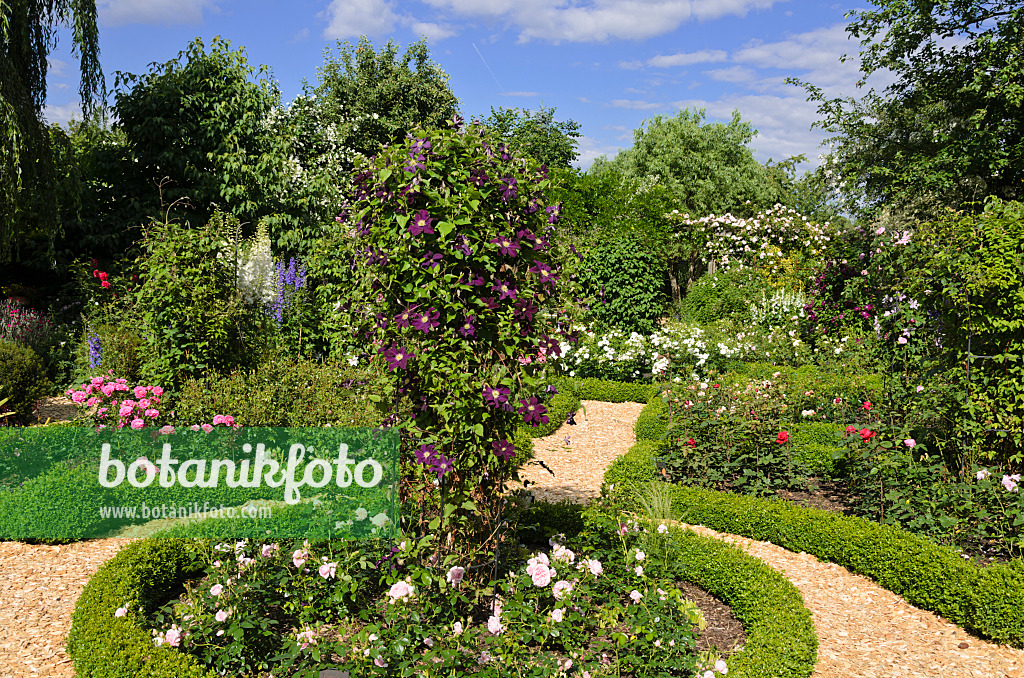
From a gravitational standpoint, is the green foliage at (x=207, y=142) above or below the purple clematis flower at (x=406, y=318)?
above

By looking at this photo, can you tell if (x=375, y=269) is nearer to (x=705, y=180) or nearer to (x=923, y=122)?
(x=923, y=122)

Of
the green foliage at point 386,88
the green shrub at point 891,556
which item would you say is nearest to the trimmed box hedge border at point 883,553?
the green shrub at point 891,556

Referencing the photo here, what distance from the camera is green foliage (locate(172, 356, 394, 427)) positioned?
5.71m

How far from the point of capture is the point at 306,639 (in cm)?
290

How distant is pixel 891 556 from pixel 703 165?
82.6 feet

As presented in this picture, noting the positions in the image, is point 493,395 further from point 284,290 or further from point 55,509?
point 284,290

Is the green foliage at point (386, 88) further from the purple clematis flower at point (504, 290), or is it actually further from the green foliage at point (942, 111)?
the purple clematis flower at point (504, 290)

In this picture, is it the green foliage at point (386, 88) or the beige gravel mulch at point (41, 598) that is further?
the green foliage at point (386, 88)

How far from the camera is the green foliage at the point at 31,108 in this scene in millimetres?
8594

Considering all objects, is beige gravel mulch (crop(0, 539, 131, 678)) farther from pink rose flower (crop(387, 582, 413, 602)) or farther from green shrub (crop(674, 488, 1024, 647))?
green shrub (crop(674, 488, 1024, 647))

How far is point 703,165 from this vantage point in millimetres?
27375

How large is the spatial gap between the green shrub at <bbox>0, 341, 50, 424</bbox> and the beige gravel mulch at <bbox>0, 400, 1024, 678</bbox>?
2.94 meters

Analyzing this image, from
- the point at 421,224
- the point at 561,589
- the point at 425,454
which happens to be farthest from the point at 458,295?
the point at 561,589

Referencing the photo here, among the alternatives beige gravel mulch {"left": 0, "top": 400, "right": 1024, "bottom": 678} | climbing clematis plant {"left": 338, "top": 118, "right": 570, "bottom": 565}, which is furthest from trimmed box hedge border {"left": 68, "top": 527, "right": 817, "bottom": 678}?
climbing clematis plant {"left": 338, "top": 118, "right": 570, "bottom": 565}
